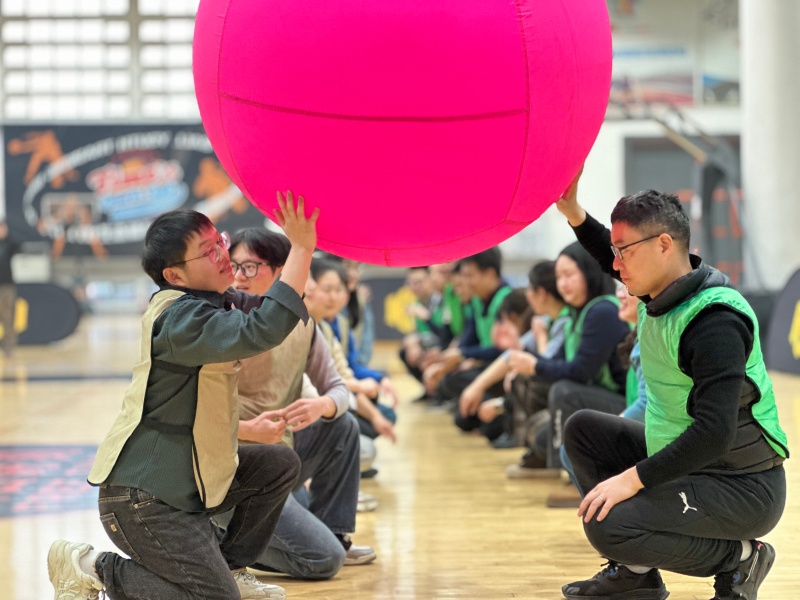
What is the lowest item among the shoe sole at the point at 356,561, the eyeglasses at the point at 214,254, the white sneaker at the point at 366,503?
the white sneaker at the point at 366,503

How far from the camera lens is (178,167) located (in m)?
15.7

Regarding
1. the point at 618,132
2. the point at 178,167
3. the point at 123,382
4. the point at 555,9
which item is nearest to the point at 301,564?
the point at 555,9

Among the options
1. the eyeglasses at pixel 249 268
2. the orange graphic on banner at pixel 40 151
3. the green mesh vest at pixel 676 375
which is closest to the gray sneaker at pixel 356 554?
the eyeglasses at pixel 249 268

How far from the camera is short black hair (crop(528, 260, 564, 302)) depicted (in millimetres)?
4758

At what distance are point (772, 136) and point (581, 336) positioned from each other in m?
6.87

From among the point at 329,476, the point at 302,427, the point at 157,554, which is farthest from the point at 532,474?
the point at 157,554

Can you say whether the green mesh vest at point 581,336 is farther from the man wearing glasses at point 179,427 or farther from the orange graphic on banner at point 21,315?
the orange graphic on banner at point 21,315

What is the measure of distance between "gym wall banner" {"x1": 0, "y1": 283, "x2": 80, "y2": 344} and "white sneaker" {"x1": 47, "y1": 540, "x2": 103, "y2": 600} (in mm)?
11561

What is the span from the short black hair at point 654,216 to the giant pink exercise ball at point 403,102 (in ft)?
0.66

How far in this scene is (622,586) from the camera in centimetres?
268

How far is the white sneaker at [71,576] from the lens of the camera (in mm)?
2549

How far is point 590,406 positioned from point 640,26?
14892 mm

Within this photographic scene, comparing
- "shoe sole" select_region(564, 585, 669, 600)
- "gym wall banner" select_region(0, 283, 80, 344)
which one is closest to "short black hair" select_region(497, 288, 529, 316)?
"shoe sole" select_region(564, 585, 669, 600)

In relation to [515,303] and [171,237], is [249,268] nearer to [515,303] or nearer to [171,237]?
[171,237]
